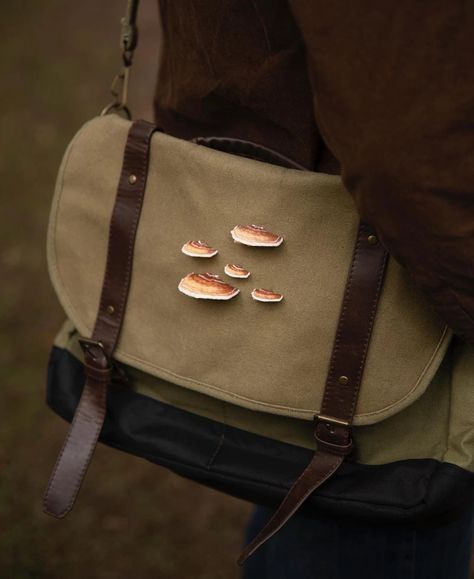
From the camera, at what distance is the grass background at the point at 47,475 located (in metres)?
2.20

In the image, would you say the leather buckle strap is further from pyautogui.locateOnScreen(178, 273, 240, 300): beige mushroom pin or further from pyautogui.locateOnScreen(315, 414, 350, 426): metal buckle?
pyautogui.locateOnScreen(178, 273, 240, 300): beige mushroom pin

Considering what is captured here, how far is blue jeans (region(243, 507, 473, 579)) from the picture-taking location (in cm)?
120

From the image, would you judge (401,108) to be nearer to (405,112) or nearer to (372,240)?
(405,112)

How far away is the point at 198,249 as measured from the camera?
4.07 ft

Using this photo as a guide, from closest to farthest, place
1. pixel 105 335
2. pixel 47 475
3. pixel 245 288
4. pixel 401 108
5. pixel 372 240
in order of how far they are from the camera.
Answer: pixel 401 108 → pixel 372 240 → pixel 245 288 → pixel 105 335 → pixel 47 475

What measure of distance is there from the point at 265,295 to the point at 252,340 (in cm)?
7

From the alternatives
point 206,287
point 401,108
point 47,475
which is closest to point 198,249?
point 206,287

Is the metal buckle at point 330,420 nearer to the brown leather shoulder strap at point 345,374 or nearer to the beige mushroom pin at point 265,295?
the brown leather shoulder strap at point 345,374

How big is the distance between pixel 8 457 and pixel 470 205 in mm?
1917

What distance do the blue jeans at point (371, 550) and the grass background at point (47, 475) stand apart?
96 centimetres

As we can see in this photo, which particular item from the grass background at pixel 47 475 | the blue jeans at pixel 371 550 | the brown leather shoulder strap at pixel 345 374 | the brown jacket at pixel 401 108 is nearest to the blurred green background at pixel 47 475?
the grass background at pixel 47 475

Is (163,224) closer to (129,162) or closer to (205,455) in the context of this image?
(129,162)

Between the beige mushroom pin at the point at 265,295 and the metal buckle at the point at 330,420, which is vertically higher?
the beige mushroom pin at the point at 265,295

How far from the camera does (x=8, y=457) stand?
98.5 inches
